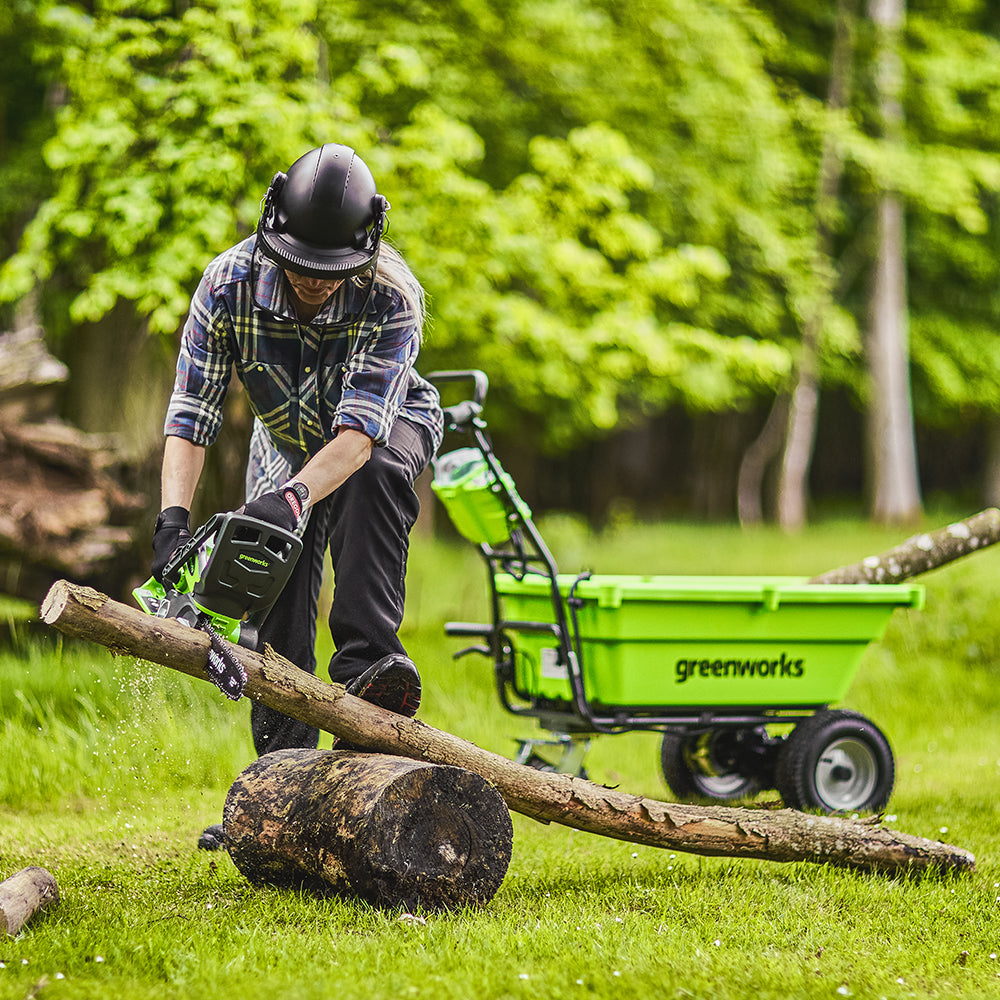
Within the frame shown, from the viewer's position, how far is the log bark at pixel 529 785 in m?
3.20

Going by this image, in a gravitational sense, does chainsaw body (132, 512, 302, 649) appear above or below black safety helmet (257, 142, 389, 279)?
below

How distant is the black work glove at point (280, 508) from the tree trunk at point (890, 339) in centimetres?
1457

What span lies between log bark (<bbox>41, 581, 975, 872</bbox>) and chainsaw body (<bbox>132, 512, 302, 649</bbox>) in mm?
71

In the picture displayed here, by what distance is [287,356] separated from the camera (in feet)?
12.4

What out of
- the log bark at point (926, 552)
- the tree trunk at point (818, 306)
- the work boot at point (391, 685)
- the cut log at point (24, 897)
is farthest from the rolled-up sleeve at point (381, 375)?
the tree trunk at point (818, 306)

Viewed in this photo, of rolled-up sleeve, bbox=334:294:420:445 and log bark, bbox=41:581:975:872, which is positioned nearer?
log bark, bbox=41:581:975:872

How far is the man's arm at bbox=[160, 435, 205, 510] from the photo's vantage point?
3607 mm

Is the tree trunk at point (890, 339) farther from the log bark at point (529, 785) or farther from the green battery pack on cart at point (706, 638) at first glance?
Result: the log bark at point (529, 785)

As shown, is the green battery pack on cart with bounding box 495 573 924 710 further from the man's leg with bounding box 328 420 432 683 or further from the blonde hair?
the blonde hair

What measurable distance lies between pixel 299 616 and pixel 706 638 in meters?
1.70

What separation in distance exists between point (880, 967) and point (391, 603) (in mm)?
1633

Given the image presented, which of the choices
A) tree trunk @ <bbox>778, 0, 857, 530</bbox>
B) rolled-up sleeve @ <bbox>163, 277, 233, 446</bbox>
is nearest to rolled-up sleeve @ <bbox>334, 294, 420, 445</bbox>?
rolled-up sleeve @ <bbox>163, 277, 233, 446</bbox>

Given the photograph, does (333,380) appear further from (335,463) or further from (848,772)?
(848,772)

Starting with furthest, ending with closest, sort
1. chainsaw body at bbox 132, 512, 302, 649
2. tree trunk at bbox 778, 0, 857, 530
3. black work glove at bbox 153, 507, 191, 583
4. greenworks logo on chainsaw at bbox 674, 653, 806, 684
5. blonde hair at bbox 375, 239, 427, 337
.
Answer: tree trunk at bbox 778, 0, 857, 530 < greenworks logo on chainsaw at bbox 674, 653, 806, 684 < blonde hair at bbox 375, 239, 427, 337 < black work glove at bbox 153, 507, 191, 583 < chainsaw body at bbox 132, 512, 302, 649
